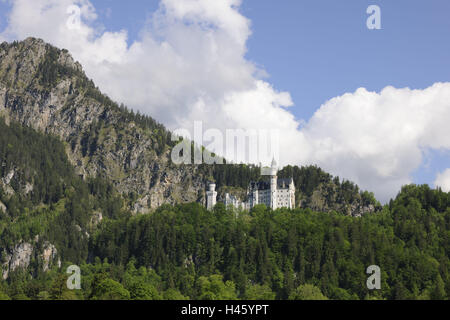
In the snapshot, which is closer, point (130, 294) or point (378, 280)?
point (130, 294)
